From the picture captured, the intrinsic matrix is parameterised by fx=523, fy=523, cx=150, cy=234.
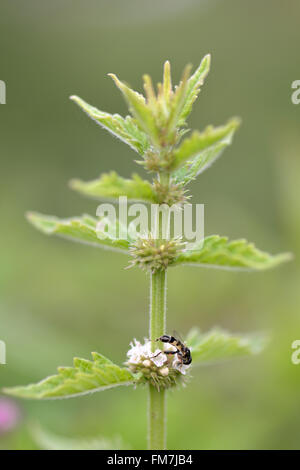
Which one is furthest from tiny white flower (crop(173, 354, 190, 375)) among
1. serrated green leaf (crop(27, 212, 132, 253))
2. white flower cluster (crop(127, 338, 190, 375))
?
serrated green leaf (crop(27, 212, 132, 253))

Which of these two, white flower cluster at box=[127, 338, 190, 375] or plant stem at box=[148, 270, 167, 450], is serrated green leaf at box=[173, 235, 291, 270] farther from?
white flower cluster at box=[127, 338, 190, 375]

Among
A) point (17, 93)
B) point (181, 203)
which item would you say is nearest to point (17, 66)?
point (17, 93)

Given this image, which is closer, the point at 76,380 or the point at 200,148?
the point at 200,148

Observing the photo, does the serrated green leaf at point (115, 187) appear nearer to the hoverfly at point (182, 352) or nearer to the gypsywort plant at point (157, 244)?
the gypsywort plant at point (157, 244)

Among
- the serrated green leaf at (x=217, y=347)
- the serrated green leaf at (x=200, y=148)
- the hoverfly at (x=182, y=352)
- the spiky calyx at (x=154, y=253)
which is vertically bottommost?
the hoverfly at (x=182, y=352)

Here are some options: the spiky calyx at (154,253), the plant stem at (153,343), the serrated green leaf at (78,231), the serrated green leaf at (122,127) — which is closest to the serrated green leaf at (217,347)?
the plant stem at (153,343)

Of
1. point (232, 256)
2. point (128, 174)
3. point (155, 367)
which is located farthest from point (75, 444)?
point (128, 174)

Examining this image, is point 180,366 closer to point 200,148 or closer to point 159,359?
point 159,359
